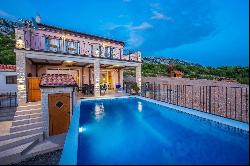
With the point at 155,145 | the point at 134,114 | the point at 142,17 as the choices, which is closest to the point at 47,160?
the point at 134,114

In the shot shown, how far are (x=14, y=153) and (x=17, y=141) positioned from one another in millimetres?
1148

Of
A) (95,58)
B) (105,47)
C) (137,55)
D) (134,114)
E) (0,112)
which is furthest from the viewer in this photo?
(105,47)

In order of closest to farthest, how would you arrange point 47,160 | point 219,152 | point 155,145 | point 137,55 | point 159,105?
point 219,152 → point 155,145 → point 47,160 → point 159,105 → point 137,55

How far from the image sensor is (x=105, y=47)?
21.4m

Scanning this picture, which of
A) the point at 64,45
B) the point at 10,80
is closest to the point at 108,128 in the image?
the point at 64,45

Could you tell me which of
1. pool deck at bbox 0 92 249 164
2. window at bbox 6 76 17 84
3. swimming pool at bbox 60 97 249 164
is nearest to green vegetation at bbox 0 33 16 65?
window at bbox 6 76 17 84

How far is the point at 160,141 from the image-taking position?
5.47 meters

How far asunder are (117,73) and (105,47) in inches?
153

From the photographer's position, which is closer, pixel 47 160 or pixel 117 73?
pixel 47 160

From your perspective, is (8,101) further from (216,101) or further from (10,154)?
(216,101)

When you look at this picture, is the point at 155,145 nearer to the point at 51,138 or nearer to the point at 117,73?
the point at 51,138

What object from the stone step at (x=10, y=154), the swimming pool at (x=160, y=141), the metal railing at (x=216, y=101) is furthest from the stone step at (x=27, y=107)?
the metal railing at (x=216, y=101)

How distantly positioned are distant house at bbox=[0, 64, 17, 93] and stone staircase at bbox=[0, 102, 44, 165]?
12.7 meters

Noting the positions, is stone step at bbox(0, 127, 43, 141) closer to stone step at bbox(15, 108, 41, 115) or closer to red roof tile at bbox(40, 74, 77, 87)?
stone step at bbox(15, 108, 41, 115)
